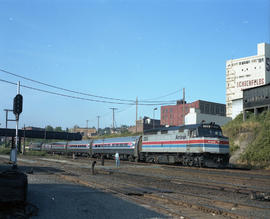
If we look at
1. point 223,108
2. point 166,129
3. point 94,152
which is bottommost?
point 94,152

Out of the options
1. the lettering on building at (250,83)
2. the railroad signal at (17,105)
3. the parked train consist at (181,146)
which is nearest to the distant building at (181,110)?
the lettering on building at (250,83)

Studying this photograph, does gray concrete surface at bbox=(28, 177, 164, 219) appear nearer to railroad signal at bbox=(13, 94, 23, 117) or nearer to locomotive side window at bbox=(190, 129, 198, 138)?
railroad signal at bbox=(13, 94, 23, 117)

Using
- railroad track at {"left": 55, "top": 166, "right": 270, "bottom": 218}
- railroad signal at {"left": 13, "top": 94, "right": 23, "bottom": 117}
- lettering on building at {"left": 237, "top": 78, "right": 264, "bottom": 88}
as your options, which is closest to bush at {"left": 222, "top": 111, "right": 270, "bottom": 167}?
railroad track at {"left": 55, "top": 166, "right": 270, "bottom": 218}

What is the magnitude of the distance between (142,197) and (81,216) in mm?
3784

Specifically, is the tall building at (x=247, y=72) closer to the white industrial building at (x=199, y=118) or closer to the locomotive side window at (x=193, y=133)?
the white industrial building at (x=199, y=118)

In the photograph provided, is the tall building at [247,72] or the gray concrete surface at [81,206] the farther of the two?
the tall building at [247,72]

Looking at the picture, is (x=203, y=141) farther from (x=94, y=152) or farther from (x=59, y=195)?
(x=94, y=152)

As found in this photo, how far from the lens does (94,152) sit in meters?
53.3

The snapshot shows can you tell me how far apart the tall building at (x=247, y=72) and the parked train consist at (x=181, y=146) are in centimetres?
6421

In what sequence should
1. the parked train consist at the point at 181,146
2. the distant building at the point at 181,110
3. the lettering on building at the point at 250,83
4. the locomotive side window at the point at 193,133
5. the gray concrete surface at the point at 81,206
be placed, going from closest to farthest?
the gray concrete surface at the point at 81,206 → the parked train consist at the point at 181,146 → the locomotive side window at the point at 193,133 → the lettering on building at the point at 250,83 → the distant building at the point at 181,110

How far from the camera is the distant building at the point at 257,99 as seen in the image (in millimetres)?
46828

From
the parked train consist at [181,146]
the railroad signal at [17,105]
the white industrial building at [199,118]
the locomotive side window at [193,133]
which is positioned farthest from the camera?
the white industrial building at [199,118]

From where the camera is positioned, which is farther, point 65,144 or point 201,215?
point 65,144

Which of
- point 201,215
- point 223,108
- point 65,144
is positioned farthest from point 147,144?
point 223,108
